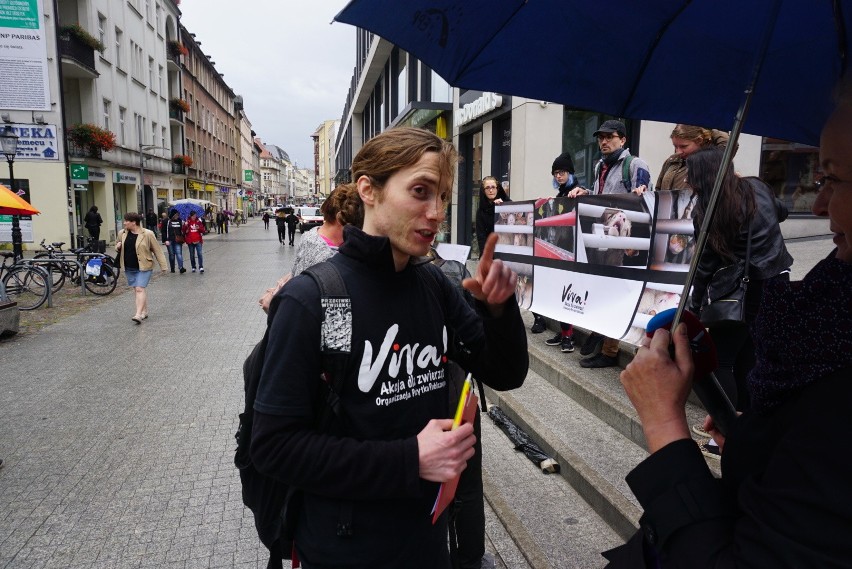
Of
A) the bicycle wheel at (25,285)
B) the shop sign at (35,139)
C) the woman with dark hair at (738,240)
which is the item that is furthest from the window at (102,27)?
the woman with dark hair at (738,240)

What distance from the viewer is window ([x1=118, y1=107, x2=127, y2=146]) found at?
3173cm

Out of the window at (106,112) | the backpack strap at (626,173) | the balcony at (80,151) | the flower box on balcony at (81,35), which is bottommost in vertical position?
the backpack strap at (626,173)

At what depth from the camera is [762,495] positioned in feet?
2.97

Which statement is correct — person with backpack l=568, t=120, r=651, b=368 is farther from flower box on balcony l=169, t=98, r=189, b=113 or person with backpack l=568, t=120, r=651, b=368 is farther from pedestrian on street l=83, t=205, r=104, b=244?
flower box on balcony l=169, t=98, r=189, b=113

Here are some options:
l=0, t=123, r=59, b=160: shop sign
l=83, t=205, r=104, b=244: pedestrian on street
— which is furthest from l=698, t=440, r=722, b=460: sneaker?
l=83, t=205, r=104, b=244: pedestrian on street

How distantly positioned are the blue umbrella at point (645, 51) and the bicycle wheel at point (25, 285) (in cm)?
1201

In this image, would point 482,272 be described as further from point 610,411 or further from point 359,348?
point 610,411

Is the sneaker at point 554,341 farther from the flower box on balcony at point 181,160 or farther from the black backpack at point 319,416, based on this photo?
the flower box on balcony at point 181,160

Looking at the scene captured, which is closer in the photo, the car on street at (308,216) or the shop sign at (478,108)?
the shop sign at (478,108)

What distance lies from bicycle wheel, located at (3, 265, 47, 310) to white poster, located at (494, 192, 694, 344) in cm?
988

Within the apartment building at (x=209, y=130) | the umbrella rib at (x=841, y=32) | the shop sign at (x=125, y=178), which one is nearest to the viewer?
the umbrella rib at (x=841, y=32)

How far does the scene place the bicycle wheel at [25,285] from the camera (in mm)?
11336

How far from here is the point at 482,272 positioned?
1700 millimetres

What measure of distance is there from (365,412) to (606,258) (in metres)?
3.90
